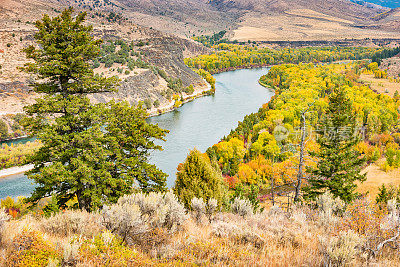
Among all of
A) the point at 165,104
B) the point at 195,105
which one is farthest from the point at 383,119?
the point at 165,104

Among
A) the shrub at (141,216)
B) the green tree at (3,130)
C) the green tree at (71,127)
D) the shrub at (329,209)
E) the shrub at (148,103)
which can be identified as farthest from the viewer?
the shrub at (148,103)

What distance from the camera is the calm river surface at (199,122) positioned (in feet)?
128

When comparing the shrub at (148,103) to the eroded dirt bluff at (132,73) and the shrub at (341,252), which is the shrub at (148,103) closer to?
the eroded dirt bluff at (132,73)

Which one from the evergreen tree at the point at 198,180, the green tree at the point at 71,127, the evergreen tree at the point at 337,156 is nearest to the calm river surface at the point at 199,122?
the evergreen tree at the point at 337,156

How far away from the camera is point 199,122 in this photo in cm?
6300

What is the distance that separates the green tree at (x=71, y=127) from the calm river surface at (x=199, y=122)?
2352 cm

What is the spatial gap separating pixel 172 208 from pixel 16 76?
6638 centimetres

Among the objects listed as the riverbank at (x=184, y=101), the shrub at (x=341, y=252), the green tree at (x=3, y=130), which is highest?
the shrub at (x=341, y=252)

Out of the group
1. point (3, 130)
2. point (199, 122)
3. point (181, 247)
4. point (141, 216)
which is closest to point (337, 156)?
point (141, 216)

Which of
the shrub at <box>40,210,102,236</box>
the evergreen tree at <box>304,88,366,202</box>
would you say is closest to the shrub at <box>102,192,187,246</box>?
the shrub at <box>40,210,102,236</box>

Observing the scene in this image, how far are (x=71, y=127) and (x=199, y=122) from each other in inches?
1963

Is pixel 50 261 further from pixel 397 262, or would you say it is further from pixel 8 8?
pixel 8 8

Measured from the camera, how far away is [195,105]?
77375mm

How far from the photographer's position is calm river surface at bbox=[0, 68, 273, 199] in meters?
39.1
